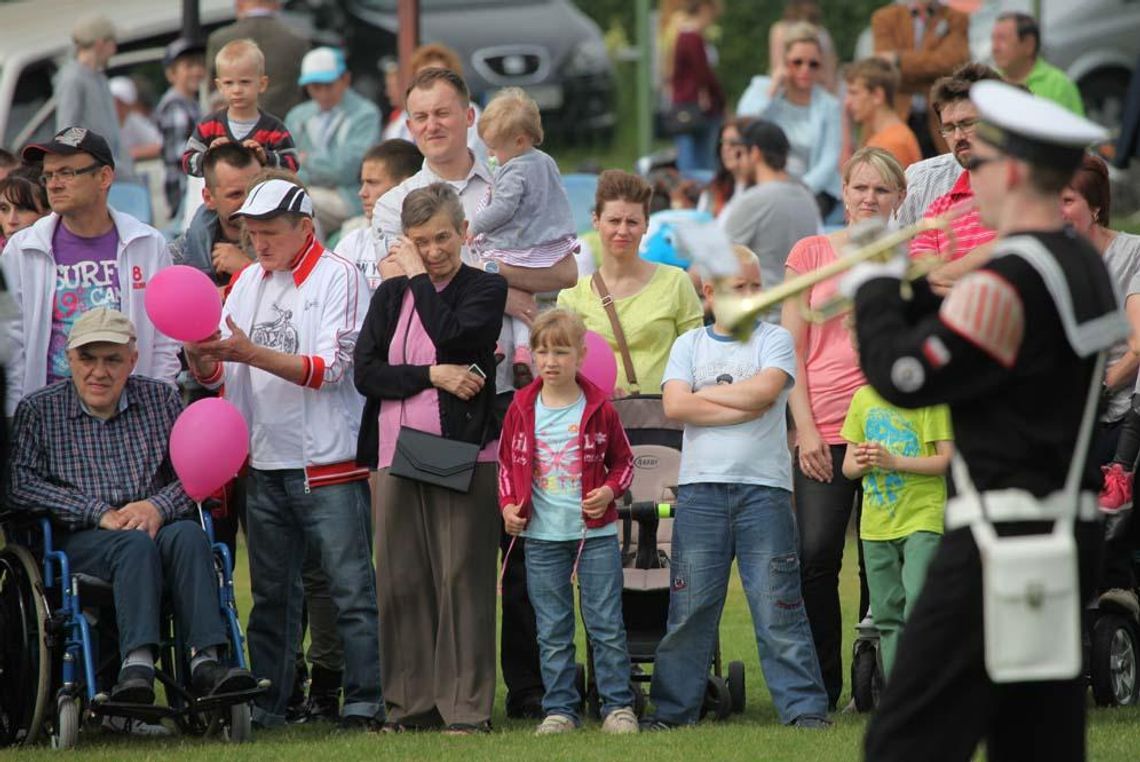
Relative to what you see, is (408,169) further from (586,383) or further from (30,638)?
(30,638)

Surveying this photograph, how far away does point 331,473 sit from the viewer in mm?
7992

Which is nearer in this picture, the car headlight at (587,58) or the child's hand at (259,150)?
the child's hand at (259,150)

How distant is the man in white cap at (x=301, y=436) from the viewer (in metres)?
7.99

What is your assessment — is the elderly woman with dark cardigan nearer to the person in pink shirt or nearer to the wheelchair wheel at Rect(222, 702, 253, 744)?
the wheelchair wheel at Rect(222, 702, 253, 744)

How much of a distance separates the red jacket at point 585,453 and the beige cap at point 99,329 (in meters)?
1.49

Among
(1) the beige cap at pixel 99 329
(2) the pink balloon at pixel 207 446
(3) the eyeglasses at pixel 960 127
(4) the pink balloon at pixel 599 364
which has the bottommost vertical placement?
(2) the pink balloon at pixel 207 446

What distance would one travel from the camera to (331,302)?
8.06m

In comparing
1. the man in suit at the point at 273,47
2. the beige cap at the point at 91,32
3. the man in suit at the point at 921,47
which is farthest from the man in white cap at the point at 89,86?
the man in suit at the point at 921,47

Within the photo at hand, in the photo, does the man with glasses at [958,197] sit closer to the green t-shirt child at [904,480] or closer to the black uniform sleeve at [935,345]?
the green t-shirt child at [904,480]

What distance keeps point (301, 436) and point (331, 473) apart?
0.19 m

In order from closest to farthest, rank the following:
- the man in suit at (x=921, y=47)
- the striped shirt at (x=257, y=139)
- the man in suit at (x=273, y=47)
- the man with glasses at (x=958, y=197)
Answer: the man with glasses at (x=958, y=197) → the striped shirt at (x=257, y=139) → the man in suit at (x=273, y=47) → the man in suit at (x=921, y=47)

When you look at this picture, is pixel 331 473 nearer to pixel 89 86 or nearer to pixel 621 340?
pixel 621 340

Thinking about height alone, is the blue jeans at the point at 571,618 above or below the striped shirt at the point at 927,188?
below

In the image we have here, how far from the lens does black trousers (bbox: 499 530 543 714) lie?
27.6ft
